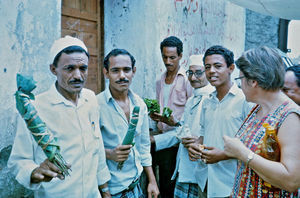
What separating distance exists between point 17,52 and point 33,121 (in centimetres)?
117

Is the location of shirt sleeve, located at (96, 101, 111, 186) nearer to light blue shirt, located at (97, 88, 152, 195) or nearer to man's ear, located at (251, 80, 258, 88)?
light blue shirt, located at (97, 88, 152, 195)

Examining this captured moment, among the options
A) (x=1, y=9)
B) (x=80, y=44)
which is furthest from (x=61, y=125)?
(x=1, y=9)

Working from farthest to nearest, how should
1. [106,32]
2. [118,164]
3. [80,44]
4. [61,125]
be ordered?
[106,32], [118,164], [80,44], [61,125]

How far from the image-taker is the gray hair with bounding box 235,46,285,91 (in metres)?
2.02

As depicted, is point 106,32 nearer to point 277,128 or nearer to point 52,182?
point 52,182

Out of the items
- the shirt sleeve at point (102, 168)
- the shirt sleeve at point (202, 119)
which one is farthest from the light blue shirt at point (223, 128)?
the shirt sleeve at point (102, 168)

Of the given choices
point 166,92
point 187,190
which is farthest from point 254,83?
point 166,92

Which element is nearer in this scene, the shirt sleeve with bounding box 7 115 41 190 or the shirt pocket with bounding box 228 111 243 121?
the shirt sleeve with bounding box 7 115 41 190

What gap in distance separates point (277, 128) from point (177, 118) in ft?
6.75

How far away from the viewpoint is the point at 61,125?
6.98 feet

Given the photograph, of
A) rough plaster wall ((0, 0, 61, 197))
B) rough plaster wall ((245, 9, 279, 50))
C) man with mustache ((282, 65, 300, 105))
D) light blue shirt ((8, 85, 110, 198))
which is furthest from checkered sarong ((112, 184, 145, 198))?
rough plaster wall ((245, 9, 279, 50))

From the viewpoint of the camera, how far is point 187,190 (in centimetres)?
347

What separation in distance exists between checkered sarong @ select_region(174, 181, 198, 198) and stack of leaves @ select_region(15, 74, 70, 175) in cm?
203

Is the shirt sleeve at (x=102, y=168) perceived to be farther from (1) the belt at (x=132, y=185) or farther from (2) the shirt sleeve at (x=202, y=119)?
(2) the shirt sleeve at (x=202, y=119)
